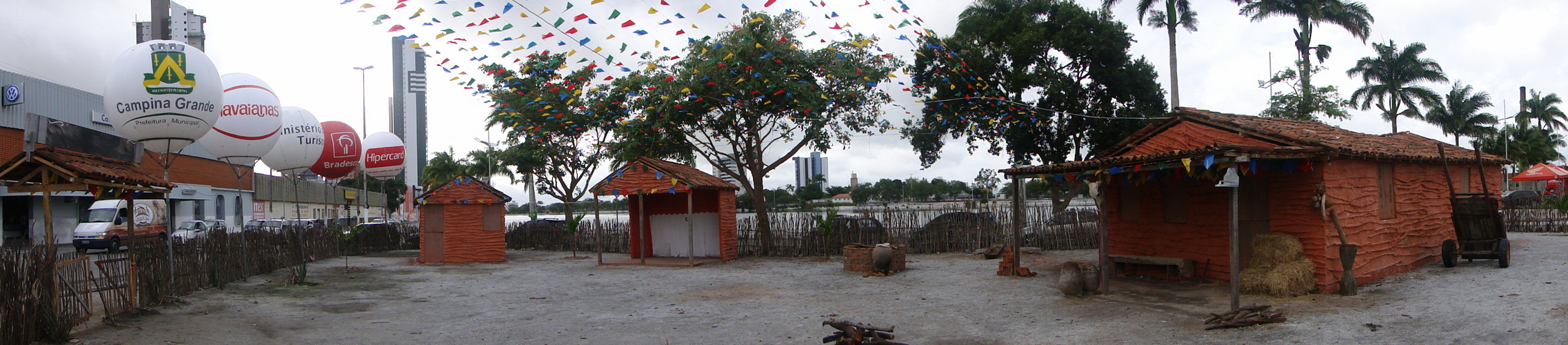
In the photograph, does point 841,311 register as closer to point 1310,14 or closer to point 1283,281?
point 1283,281

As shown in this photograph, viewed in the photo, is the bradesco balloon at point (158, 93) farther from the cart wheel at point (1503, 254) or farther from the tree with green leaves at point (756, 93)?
the cart wheel at point (1503, 254)

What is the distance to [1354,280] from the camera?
9523 millimetres

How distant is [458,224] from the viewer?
17.9 metres

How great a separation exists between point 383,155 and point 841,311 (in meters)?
13.9

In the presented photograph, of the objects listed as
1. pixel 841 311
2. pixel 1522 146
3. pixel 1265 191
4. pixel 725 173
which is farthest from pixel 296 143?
pixel 1522 146

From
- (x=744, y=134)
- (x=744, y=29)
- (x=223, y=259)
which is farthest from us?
(x=744, y=134)

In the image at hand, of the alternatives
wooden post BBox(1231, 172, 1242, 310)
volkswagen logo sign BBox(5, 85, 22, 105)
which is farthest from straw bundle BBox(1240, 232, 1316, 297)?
volkswagen logo sign BBox(5, 85, 22, 105)

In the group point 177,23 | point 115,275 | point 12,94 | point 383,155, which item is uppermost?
point 177,23

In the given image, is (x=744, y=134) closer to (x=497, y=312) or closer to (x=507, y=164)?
(x=497, y=312)

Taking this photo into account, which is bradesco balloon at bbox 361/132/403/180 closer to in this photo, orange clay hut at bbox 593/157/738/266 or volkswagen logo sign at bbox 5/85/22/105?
orange clay hut at bbox 593/157/738/266

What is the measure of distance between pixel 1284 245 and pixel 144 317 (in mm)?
12487

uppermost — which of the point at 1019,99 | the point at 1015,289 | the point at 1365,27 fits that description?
the point at 1365,27

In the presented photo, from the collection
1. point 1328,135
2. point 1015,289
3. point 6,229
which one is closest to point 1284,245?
point 1328,135

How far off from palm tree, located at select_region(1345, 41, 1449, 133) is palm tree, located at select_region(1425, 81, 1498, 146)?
5.55 metres
